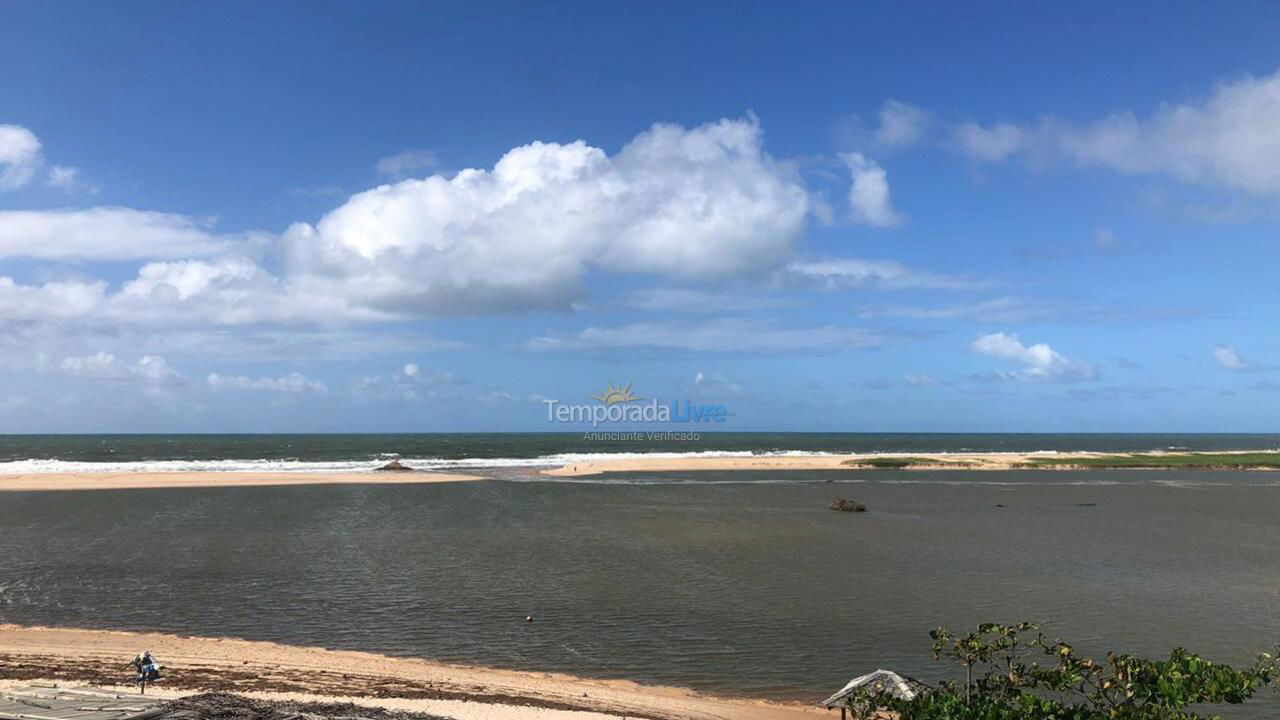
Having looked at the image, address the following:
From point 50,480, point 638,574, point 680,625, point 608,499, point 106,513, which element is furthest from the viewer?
point 50,480

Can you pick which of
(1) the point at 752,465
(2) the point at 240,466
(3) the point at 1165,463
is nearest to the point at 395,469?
(2) the point at 240,466

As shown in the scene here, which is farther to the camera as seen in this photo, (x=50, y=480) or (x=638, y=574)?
(x=50, y=480)

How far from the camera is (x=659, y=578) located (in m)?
26.1

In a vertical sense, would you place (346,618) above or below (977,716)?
below

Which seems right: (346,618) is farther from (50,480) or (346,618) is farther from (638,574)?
(50,480)

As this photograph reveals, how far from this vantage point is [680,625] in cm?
2050

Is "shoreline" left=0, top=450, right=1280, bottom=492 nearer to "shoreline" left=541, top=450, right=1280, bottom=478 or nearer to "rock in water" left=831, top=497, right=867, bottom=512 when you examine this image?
"shoreline" left=541, top=450, right=1280, bottom=478

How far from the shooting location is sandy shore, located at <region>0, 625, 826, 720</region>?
14133 mm

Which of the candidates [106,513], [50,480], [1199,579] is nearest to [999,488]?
[1199,579]

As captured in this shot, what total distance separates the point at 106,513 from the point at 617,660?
37400 millimetres

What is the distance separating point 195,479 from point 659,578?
174ft

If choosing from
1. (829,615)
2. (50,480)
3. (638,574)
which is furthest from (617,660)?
(50,480)

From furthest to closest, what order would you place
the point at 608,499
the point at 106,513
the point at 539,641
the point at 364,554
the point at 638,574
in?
the point at 608,499
the point at 106,513
the point at 364,554
the point at 638,574
the point at 539,641

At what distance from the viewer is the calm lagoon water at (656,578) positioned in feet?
62.1
